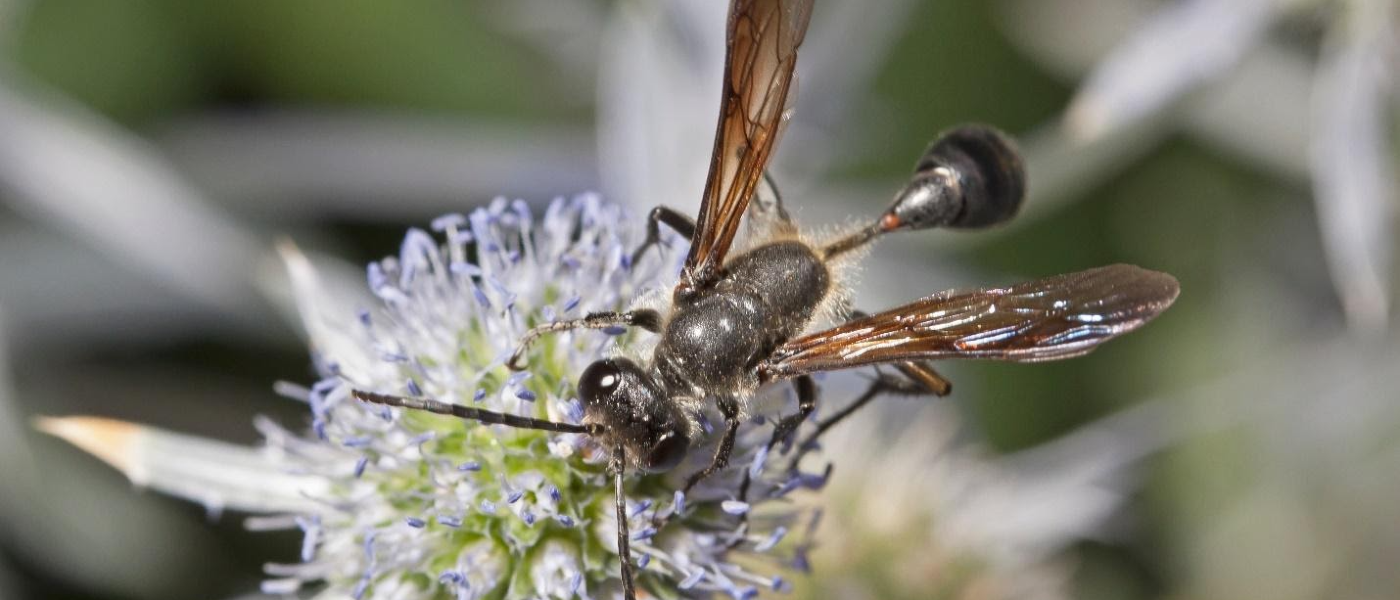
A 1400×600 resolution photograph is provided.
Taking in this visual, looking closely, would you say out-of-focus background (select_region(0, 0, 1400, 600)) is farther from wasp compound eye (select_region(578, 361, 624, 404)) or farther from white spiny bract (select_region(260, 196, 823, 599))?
wasp compound eye (select_region(578, 361, 624, 404))

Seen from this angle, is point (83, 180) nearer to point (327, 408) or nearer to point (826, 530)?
point (327, 408)

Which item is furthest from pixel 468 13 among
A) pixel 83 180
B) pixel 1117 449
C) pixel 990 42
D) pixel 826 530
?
pixel 1117 449

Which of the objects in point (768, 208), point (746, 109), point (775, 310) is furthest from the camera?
point (768, 208)

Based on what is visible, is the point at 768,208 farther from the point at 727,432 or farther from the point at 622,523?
the point at 622,523

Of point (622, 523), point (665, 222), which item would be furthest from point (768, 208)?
point (622, 523)

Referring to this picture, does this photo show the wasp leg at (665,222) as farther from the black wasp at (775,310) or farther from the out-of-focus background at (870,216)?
the out-of-focus background at (870,216)

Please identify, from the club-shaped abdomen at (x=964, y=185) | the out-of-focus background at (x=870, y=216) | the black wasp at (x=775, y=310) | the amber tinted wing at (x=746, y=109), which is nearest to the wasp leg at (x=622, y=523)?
the black wasp at (x=775, y=310)
